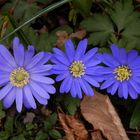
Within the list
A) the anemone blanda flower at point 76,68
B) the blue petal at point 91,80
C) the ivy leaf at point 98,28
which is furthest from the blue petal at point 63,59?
the ivy leaf at point 98,28

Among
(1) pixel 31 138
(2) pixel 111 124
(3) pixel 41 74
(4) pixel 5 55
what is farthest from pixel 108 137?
(4) pixel 5 55

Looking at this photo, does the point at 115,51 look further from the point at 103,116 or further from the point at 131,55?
the point at 103,116

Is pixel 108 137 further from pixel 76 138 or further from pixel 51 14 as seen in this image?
pixel 51 14

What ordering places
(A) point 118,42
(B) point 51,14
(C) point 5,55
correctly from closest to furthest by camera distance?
(C) point 5,55
(A) point 118,42
(B) point 51,14

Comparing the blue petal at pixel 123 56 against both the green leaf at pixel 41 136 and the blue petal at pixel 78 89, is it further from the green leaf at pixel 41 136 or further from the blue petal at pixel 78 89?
the green leaf at pixel 41 136

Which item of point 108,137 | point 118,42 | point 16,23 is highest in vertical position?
point 16,23

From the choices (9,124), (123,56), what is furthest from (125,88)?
(9,124)

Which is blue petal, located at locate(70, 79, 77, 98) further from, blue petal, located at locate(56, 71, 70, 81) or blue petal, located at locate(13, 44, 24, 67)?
blue petal, located at locate(13, 44, 24, 67)
